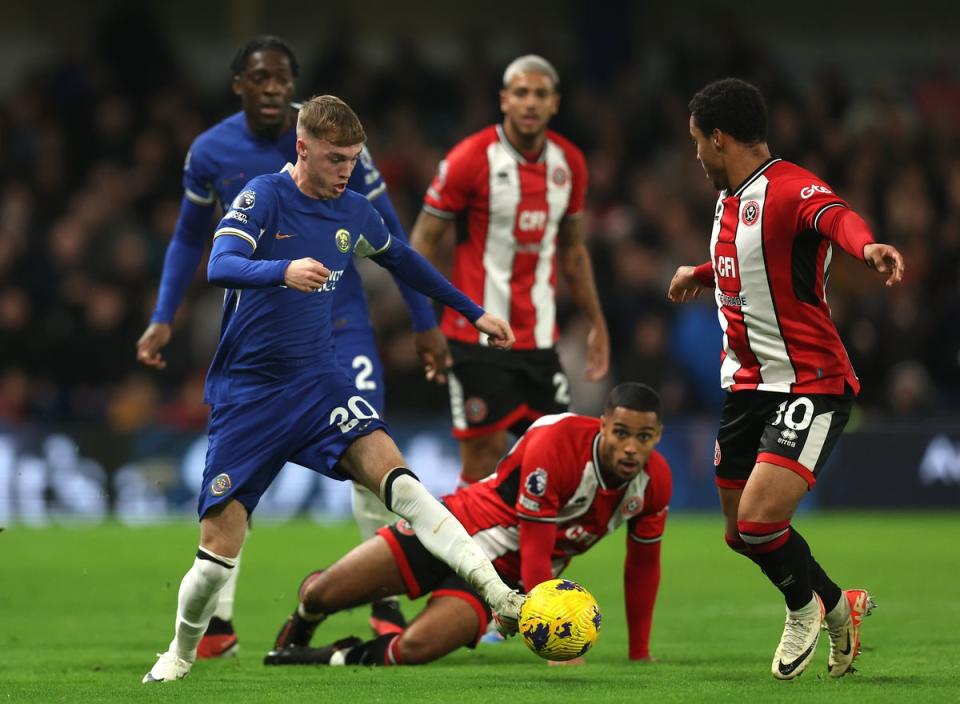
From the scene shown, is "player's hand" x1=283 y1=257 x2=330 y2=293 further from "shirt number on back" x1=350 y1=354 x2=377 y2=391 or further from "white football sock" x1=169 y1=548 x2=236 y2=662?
"shirt number on back" x1=350 y1=354 x2=377 y2=391

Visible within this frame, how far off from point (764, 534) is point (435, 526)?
1.30 metres

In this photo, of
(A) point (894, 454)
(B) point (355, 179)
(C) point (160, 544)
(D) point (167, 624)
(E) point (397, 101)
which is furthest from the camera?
(E) point (397, 101)

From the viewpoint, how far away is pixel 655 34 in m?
22.4

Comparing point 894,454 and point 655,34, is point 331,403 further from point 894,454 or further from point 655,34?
point 655,34

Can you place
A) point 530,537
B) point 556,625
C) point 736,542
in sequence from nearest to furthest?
point 556,625
point 736,542
point 530,537

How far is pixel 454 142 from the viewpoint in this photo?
63.8 feet

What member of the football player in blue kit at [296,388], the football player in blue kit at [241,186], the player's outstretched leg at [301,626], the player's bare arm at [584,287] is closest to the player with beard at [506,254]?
the player's bare arm at [584,287]

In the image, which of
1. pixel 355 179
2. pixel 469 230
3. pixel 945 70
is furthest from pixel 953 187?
pixel 355 179

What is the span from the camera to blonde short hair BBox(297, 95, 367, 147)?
6578mm

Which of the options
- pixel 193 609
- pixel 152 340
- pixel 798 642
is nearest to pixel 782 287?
pixel 798 642

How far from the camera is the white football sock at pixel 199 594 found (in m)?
6.69

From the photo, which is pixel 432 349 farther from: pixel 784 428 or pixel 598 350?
pixel 784 428

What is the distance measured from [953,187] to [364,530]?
1091cm

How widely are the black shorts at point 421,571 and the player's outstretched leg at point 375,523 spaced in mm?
494
